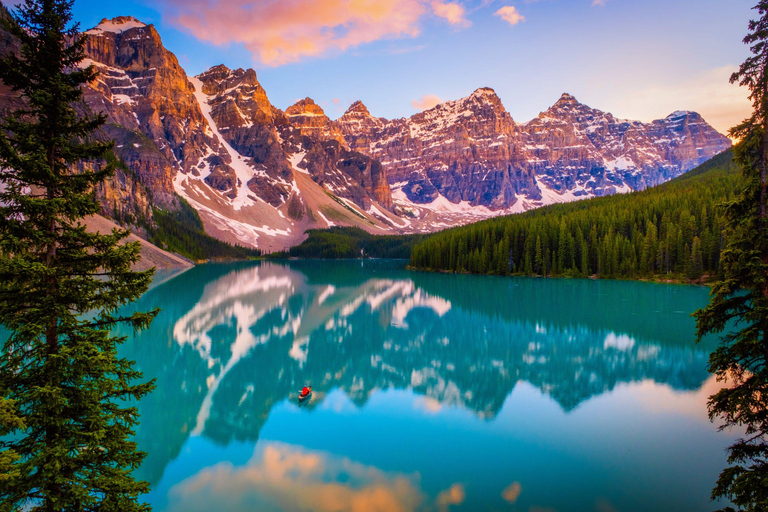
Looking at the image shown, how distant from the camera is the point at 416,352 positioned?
3055cm

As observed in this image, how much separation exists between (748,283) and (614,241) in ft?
278

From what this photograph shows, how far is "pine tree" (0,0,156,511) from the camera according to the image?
22.8 feet

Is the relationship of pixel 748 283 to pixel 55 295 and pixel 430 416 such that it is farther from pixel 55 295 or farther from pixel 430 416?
pixel 55 295

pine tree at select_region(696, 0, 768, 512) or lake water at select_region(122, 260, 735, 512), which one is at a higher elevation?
pine tree at select_region(696, 0, 768, 512)

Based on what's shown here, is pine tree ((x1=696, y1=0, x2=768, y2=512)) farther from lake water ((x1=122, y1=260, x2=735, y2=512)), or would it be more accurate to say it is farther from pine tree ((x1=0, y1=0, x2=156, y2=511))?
pine tree ((x1=0, y1=0, x2=156, y2=511))

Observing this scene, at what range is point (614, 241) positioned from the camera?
3344 inches

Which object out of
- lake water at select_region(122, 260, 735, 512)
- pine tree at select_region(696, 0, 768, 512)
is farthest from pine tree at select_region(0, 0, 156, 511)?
pine tree at select_region(696, 0, 768, 512)

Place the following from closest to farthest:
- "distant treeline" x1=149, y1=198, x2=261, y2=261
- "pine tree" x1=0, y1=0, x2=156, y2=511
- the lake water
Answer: "pine tree" x1=0, y1=0, x2=156, y2=511 < the lake water < "distant treeline" x1=149, y1=198, x2=261, y2=261

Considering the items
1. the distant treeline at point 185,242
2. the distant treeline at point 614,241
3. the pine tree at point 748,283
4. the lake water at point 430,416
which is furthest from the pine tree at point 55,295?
the distant treeline at point 185,242

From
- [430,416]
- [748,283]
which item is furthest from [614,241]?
[748,283]

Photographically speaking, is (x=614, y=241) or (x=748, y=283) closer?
(x=748, y=283)

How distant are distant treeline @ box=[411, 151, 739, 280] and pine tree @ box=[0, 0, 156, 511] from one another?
85314 millimetres

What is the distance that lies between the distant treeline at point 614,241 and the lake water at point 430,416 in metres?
44.3

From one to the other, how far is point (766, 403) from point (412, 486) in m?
8.84
